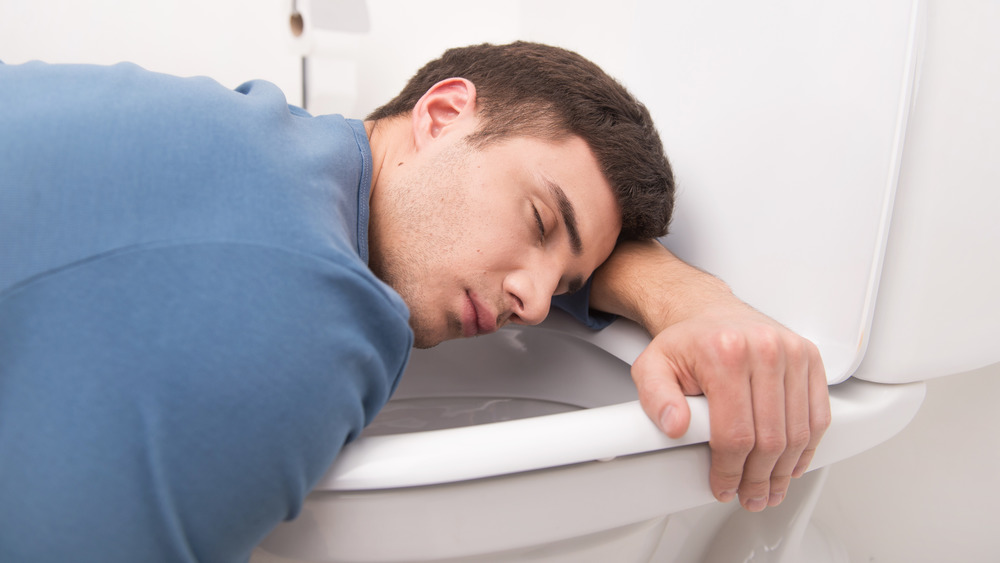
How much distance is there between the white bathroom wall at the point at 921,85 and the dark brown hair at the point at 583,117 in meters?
0.24

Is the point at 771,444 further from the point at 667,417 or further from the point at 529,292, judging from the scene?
the point at 529,292

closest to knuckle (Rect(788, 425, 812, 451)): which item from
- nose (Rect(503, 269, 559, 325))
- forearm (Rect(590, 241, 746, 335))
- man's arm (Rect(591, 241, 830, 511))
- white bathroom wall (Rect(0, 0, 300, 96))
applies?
man's arm (Rect(591, 241, 830, 511))

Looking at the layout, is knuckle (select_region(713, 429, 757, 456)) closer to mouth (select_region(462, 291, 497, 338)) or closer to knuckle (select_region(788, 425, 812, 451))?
knuckle (select_region(788, 425, 812, 451))

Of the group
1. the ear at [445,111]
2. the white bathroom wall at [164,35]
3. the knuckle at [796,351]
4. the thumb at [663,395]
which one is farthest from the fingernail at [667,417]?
the white bathroom wall at [164,35]

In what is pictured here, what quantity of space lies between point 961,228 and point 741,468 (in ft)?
0.91

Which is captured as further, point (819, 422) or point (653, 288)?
point (653, 288)

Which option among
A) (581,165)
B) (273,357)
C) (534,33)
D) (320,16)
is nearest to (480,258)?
(581,165)

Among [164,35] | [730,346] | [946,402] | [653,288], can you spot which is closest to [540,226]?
[653,288]

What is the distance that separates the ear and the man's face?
1.5 inches

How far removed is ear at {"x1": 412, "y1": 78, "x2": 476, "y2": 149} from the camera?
→ 0.68 metres

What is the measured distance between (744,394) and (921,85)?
11.0 inches

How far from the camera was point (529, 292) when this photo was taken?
1.93 ft

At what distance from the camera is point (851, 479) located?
0.86 m

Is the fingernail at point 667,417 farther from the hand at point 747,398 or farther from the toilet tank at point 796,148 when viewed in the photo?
the toilet tank at point 796,148
